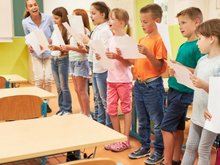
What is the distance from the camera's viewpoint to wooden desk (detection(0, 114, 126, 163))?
1.42 m

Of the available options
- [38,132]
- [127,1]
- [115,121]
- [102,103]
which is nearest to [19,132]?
[38,132]

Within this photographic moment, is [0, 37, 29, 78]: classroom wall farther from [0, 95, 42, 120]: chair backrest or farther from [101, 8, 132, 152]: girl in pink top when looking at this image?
[0, 95, 42, 120]: chair backrest

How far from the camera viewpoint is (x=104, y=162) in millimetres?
1180

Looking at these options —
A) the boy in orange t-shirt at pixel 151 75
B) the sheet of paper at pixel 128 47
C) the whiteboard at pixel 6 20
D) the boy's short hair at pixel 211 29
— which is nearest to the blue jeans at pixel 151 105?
the boy in orange t-shirt at pixel 151 75

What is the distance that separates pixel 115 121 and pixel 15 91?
3.30 ft

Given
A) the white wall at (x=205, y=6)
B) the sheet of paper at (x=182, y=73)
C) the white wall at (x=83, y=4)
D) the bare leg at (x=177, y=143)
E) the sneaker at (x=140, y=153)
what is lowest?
the sneaker at (x=140, y=153)

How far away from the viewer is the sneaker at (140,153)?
2961mm

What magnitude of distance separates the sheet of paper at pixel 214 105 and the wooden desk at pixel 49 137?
53 cm

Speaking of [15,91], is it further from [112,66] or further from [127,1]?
[127,1]

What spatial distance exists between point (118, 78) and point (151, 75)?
1.50 ft

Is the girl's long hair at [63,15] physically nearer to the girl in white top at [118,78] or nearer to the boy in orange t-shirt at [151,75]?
the girl in white top at [118,78]

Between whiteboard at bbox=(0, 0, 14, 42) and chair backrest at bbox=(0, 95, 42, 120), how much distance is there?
485 centimetres

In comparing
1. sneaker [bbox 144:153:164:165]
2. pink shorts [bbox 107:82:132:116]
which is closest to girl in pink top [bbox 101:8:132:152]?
pink shorts [bbox 107:82:132:116]

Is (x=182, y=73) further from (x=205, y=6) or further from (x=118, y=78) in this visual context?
(x=205, y=6)
